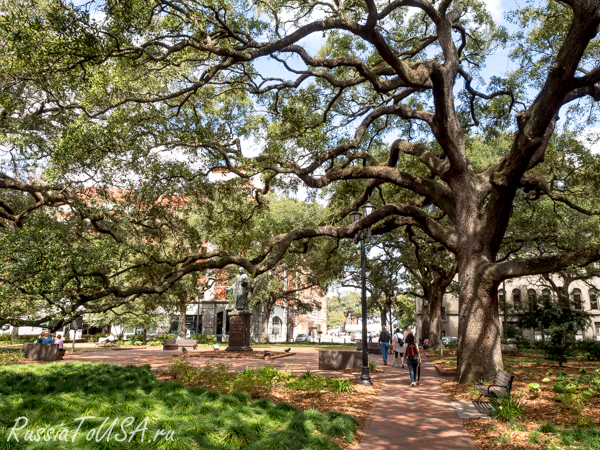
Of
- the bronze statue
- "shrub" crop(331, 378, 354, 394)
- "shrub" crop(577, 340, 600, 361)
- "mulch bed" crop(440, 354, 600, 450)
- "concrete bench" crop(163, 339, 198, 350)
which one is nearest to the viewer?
"mulch bed" crop(440, 354, 600, 450)

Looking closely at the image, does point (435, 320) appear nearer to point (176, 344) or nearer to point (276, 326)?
point (176, 344)

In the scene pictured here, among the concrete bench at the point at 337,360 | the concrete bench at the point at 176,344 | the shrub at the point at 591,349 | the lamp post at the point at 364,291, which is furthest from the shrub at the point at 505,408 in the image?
the concrete bench at the point at 176,344

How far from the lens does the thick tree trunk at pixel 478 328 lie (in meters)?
10.3

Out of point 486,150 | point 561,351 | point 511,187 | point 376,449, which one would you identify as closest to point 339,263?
point 486,150

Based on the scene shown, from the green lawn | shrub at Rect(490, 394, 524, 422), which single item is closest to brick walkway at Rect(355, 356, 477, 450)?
the green lawn

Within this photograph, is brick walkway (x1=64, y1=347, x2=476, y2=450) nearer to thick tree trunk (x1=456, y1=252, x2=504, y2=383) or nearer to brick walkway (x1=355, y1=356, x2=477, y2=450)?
brick walkway (x1=355, y1=356, x2=477, y2=450)

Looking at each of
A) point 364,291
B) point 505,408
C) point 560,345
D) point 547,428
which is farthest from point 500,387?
point 560,345

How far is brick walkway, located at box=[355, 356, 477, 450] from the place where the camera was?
582cm

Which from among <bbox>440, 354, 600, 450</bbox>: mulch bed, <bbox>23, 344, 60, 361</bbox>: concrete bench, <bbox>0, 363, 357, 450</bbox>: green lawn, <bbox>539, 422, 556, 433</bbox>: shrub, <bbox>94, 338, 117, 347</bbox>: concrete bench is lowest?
<bbox>94, 338, 117, 347</bbox>: concrete bench

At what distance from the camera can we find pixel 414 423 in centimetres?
709

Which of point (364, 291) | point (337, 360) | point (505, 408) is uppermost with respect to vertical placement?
point (364, 291)

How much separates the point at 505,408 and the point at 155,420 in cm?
560

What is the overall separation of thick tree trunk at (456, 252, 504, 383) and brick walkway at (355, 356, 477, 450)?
3.49 ft

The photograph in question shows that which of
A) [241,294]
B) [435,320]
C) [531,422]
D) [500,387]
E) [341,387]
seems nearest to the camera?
[531,422]
